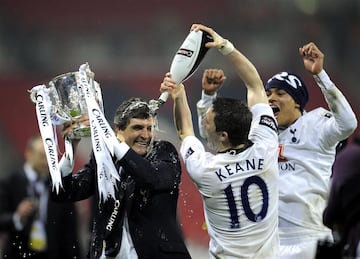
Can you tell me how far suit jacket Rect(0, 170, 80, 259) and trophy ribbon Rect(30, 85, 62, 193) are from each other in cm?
295

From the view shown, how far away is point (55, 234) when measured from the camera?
29.7 ft

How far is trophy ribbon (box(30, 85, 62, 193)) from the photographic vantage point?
6062 mm

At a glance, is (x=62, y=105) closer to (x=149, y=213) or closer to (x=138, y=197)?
(x=138, y=197)

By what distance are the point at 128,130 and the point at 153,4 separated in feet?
24.9

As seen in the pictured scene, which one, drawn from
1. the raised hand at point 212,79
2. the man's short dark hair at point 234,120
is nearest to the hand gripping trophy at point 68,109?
the man's short dark hair at point 234,120

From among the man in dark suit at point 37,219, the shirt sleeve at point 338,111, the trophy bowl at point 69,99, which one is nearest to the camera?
the trophy bowl at point 69,99

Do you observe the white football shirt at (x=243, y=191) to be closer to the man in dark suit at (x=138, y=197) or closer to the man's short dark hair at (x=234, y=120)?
the man's short dark hair at (x=234, y=120)

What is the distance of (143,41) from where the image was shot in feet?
43.4

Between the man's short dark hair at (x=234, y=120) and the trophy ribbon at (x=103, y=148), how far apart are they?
0.58 m

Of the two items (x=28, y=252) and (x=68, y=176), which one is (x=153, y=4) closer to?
(x=28, y=252)

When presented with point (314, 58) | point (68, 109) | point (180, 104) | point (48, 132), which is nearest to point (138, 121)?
point (180, 104)

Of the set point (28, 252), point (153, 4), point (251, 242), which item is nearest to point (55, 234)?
point (28, 252)

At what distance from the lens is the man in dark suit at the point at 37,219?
29.4 ft

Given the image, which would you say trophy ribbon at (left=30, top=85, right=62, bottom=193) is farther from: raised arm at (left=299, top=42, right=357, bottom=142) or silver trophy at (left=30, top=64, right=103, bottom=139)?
raised arm at (left=299, top=42, right=357, bottom=142)
